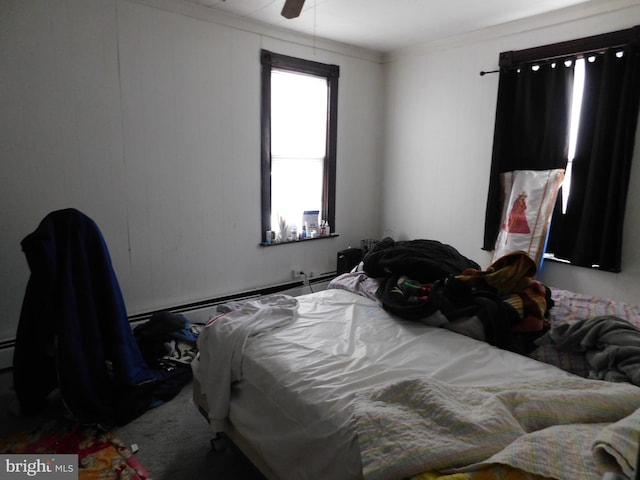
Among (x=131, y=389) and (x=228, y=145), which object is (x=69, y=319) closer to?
(x=131, y=389)

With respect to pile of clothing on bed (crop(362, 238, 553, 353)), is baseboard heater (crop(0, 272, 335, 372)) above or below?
below

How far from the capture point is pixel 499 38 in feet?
11.3

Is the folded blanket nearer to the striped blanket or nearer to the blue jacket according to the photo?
the striped blanket

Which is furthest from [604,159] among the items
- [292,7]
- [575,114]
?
[292,7]

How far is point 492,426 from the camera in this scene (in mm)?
1058

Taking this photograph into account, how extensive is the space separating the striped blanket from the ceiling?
2.72m

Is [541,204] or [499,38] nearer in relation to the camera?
[541,204]

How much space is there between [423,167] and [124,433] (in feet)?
10.9

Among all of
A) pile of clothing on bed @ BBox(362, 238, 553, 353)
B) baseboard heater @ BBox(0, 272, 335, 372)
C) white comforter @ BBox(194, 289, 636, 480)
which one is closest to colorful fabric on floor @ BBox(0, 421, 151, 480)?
white comforter @ BBox(194, 289, 636, 480)

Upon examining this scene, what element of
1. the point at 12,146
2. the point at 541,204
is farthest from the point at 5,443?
the point at 541,204

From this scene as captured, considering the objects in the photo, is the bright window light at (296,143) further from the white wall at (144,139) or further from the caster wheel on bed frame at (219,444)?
the caster wheel on bed frame at (219,444)

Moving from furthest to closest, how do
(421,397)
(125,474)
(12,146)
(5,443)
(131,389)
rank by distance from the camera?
(12,146) → (131,389) → (5,443) → (125,474) → (421,397)

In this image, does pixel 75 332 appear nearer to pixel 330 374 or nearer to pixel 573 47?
pixel 330 374

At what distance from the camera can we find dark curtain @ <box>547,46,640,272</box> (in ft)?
9.16
